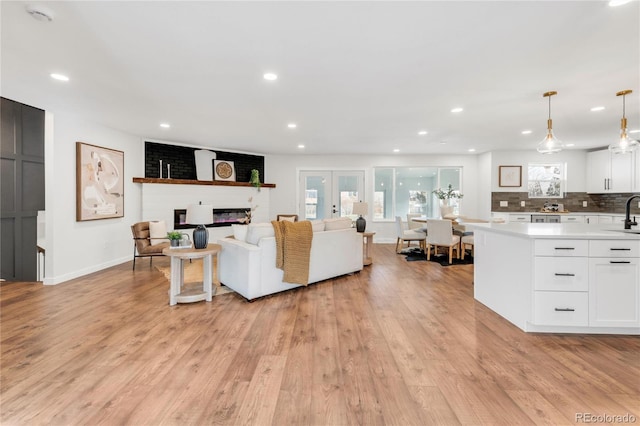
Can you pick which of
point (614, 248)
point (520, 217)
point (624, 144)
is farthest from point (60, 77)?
point (520, 217)

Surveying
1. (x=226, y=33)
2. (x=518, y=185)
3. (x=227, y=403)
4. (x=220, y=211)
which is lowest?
(x=227, y=403)

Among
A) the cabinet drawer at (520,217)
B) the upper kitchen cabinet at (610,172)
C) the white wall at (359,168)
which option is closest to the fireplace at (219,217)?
the white wall at (359,168)

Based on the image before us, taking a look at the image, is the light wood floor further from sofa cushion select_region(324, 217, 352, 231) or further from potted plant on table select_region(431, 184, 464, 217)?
potted plant on table select_region(431, 184, 464, 217)

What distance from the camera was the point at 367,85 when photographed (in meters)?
3.12

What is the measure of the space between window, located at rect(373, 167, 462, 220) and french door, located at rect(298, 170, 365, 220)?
0.54 metres

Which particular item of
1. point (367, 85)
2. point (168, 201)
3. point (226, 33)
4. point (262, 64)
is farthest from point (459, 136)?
point (168, 201)

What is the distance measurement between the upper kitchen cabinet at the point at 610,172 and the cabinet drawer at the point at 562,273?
16.9 ft

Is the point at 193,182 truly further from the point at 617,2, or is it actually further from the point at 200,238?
the point at 617,2

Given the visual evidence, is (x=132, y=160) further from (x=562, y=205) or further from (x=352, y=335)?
(x=562, y=205)

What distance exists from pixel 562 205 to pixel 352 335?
6928 mm

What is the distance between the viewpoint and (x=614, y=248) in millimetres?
2521

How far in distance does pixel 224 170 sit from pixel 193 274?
326 cm

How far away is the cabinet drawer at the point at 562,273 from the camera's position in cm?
255

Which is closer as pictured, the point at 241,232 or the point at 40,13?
the point at 40,13
